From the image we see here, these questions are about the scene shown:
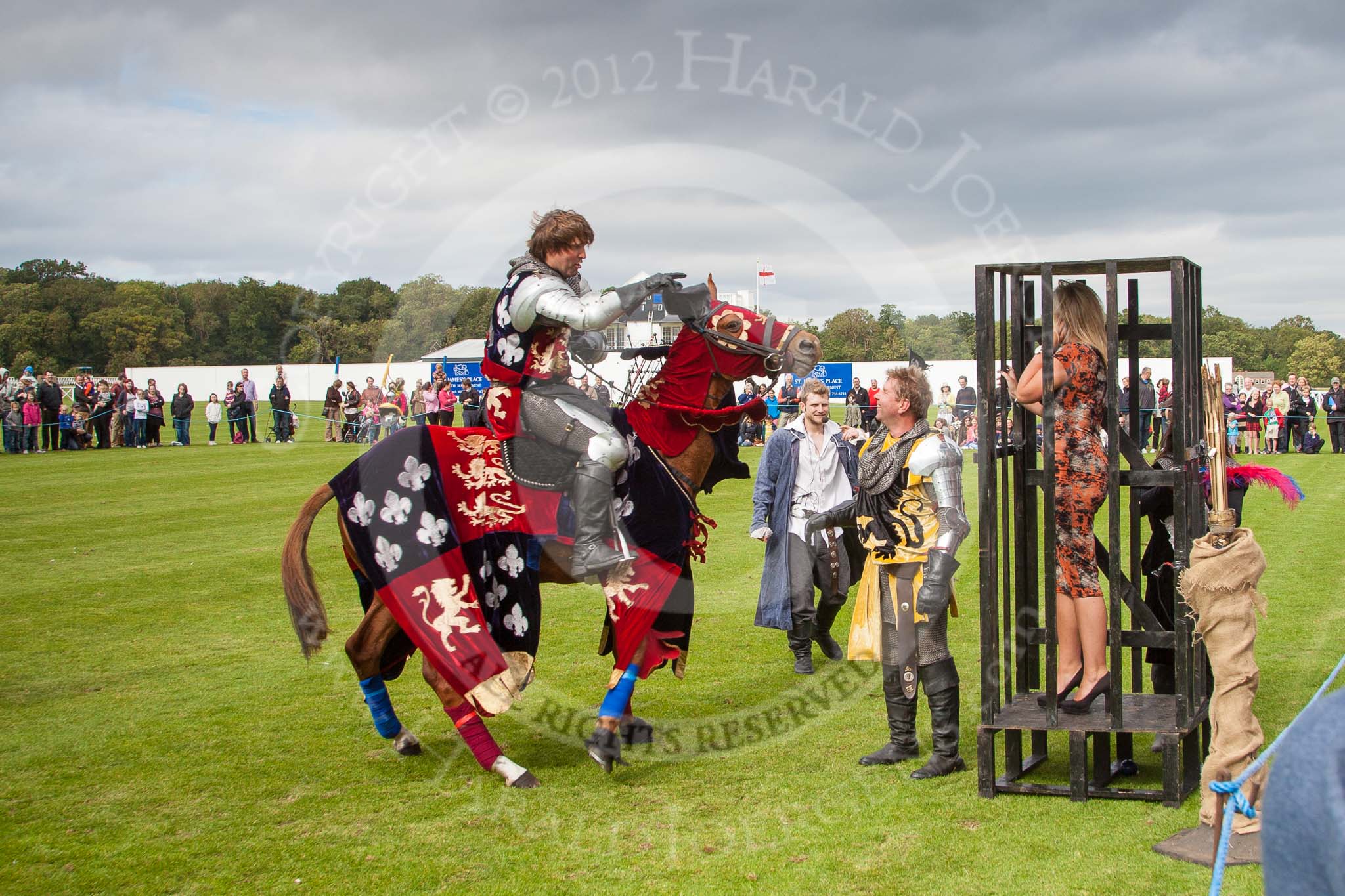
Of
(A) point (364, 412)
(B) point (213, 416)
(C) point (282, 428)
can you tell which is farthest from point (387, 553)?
(B) point (213, 416)

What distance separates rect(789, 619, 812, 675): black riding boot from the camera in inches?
286

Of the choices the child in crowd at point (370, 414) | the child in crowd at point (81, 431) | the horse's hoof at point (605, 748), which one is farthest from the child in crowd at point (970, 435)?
the child in crowd at point (81, 431)

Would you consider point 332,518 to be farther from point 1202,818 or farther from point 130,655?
point 1202,818

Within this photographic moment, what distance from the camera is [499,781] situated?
524 centimetres

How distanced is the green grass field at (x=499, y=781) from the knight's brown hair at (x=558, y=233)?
2671 mm

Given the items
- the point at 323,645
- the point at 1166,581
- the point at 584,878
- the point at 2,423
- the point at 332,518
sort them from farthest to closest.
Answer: the point at 2,423, the point at 332,518, the point at 323,645, the point at 1166,581, the point at 584,878

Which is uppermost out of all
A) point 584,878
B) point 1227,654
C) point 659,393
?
point 659,393

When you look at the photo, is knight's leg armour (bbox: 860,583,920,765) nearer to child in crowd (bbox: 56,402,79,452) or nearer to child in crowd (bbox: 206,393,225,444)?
child in crowd (bbox: 56,402,79,452)

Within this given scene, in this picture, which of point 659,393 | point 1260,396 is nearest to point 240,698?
point 659,393

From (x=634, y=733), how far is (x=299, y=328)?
34.7ft

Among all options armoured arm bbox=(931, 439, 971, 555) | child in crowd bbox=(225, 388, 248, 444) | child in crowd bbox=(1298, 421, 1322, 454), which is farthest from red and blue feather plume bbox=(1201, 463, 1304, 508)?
child in crowd bbox=(225, 388, 248, 444)

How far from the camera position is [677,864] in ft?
13.6

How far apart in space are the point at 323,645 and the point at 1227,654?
635 cm

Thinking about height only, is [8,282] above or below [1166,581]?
above
